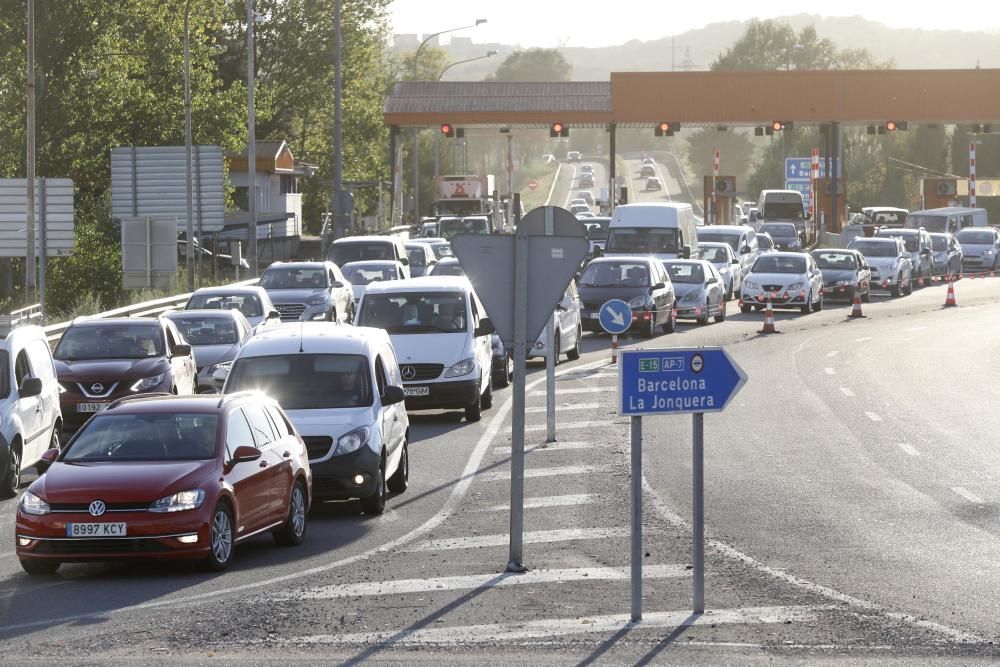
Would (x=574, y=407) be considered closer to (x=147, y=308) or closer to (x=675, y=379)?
(x=147, y=308)

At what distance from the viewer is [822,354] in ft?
113

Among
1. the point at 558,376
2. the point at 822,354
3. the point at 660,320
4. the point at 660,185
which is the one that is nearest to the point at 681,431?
the point at 558,376

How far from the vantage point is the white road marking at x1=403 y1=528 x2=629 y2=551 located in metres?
14.5

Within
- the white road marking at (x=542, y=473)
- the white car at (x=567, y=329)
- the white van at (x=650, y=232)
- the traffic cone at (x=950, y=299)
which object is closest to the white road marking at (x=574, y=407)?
the white car at (x=567, y=329)

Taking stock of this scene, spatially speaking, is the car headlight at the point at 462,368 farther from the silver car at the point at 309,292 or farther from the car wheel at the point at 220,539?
the silver car at the point at 309,292

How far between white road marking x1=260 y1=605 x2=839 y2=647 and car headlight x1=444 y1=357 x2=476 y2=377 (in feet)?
40.3

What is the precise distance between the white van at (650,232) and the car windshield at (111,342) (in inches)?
887

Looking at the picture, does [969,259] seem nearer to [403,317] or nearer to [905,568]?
[403,317]

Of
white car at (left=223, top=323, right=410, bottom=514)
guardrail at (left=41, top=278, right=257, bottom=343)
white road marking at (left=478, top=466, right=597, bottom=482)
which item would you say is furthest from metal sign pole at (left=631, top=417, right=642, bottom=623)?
guardrail at (left=41, top=278, right=257, bottom=343)

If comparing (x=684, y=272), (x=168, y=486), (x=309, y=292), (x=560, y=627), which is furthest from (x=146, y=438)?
Answer: (x=684, y=272)

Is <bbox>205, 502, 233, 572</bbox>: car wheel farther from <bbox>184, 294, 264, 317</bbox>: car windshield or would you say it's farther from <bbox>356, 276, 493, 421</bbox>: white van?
<bbox>184, 294, 264, 317</bbox>: car windshield

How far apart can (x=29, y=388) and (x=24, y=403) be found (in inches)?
6.5

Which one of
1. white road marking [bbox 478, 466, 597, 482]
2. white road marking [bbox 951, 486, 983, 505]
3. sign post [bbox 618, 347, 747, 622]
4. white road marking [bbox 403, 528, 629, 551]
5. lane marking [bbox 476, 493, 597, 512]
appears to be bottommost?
white road marking [bbox 478, 466, 597, 482]

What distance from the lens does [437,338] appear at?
79.6 feet
